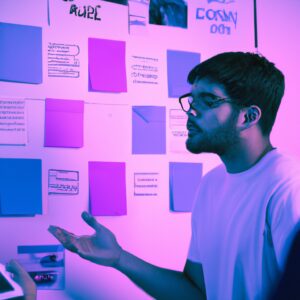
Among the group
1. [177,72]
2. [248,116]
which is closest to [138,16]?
[177,72]

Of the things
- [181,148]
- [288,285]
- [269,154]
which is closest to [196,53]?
[181,148]

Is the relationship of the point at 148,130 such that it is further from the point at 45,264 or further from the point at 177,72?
the point at 45,264

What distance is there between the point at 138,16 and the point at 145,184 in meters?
0.58

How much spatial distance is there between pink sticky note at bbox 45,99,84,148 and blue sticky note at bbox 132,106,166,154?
18 cm

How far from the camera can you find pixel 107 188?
1050 millimetres

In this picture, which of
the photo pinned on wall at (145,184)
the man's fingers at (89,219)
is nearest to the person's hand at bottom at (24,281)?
the man's fingers at (89,219)

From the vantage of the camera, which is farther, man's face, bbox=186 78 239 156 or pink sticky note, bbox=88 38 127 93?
pink sticky note, bbox=88 38 127 93

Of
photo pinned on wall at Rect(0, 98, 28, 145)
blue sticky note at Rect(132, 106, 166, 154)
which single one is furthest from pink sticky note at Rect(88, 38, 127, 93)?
photo pinned on wall at Rect(0, 98, 28, 145)

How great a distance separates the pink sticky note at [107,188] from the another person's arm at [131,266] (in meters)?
0.15

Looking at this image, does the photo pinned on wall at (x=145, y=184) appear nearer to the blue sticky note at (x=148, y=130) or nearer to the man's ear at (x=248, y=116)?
the blue sticky note at (x=148, y=130)

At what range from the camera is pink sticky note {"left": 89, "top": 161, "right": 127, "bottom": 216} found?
3.42 ft

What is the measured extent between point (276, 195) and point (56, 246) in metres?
0.69

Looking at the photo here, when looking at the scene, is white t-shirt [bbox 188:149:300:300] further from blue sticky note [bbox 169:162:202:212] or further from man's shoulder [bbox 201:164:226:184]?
blue sticky note [bbox 169:162:202:212]

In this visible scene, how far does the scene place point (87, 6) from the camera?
3.44 ft
